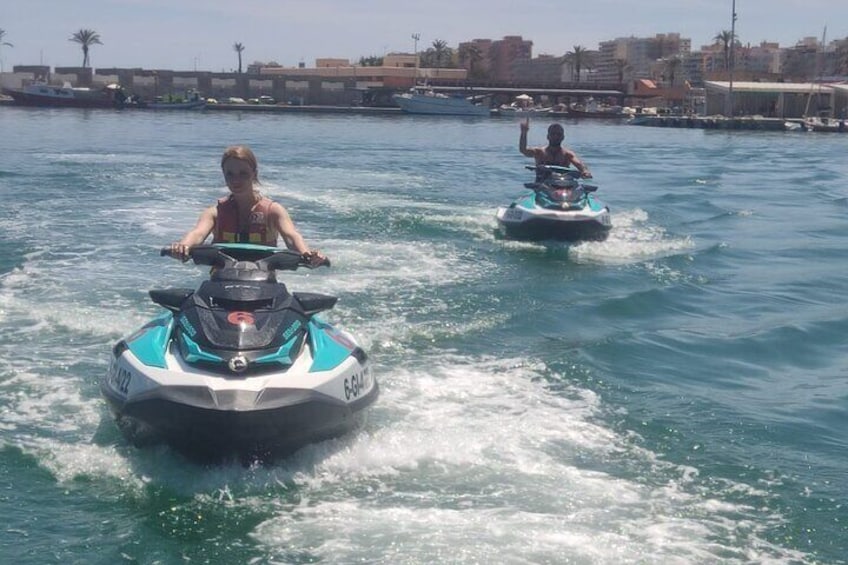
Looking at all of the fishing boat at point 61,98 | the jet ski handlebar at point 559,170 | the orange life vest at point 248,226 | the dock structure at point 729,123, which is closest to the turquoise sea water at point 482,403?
the jet ski handlebar at point 559,170

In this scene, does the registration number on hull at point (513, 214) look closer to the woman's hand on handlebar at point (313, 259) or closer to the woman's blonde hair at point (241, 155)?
the woman's blonde hair at point (241, 155)

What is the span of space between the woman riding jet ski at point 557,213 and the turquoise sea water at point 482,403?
209 millimetres

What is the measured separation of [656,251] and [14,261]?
7.63 metres

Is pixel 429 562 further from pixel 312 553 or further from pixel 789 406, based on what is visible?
pixel 789 406

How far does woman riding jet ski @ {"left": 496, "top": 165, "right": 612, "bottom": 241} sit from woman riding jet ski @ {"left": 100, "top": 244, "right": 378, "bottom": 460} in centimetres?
803

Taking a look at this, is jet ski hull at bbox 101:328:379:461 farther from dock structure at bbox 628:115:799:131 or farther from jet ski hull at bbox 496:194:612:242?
dock structure at bbox 628:115:799:131

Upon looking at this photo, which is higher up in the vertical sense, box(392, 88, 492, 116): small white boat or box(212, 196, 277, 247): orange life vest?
box(392, 88, 492, 116): small white boat

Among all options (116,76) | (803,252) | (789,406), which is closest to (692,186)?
(803,252)

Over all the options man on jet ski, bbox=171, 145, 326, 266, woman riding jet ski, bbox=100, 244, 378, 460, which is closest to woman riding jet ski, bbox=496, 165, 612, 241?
man on jet ski, bbox=171, 145, 326, 266

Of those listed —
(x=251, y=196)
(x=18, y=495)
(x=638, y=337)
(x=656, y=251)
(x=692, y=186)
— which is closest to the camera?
(x=18, y=495)

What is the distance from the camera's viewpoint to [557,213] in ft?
45.4

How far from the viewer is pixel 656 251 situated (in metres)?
14.1

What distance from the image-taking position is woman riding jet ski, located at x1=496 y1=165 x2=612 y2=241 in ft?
45.3

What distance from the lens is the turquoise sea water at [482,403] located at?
492 centimetres
